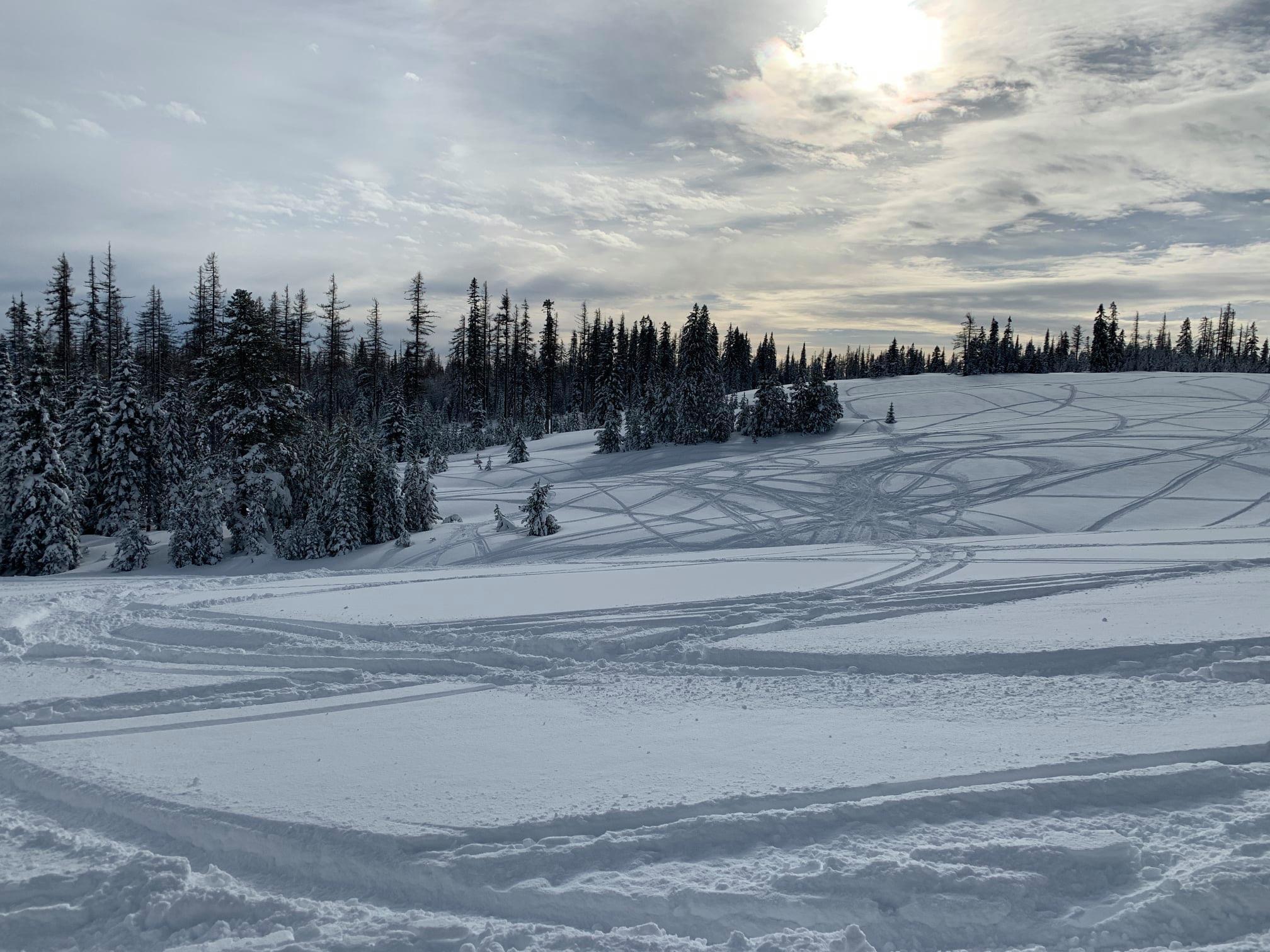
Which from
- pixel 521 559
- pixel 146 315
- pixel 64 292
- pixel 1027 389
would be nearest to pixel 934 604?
pixel 521 559

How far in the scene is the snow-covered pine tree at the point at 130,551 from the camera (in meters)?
22.7

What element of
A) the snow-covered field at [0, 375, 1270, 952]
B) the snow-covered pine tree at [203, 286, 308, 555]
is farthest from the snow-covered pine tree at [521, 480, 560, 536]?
the snow-covered field at [0, 375, 1270, 952]

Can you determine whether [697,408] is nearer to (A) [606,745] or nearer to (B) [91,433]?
(B) [91,433]

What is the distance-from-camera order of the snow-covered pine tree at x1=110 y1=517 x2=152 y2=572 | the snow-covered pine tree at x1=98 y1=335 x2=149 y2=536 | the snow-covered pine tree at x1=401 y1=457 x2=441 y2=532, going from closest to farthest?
the snow-covered pine tree at x1=110 y1=517 x2=152 y2=572, the snow-covered pine tree at x1=401 y1=457 x2=441 y2=532, the snow-covered pine tree at x1=98 y1=335 x2=149 y2=536

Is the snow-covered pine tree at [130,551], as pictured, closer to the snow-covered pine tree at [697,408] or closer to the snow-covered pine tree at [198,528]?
the snow-covered pine tree at [198,528]

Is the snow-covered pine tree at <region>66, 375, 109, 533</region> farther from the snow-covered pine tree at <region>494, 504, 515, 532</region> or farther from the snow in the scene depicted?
the snow

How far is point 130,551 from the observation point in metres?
22.8

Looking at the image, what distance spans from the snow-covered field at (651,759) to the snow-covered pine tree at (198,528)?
8.91 m

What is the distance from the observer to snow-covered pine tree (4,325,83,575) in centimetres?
2350

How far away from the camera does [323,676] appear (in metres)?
7.96

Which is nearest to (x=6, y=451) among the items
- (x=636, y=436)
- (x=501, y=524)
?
(x=501, y=524)

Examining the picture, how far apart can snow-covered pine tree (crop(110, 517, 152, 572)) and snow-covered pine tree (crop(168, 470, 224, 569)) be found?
813 millimetres

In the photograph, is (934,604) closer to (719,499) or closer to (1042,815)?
(1042,815)

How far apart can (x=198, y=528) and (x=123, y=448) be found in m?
11.1
